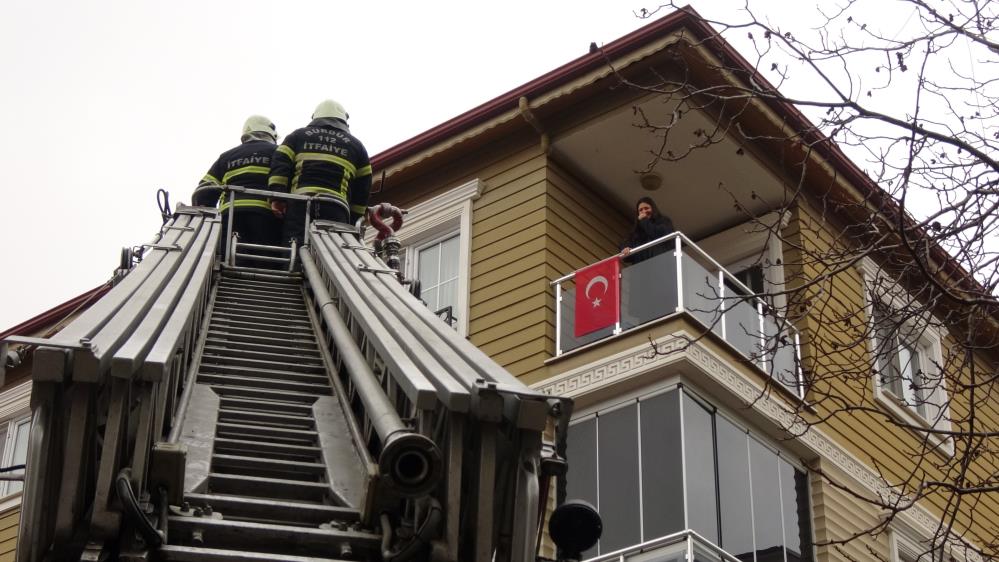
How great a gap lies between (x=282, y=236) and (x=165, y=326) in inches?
325

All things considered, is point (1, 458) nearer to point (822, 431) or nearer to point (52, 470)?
point (822, 431)

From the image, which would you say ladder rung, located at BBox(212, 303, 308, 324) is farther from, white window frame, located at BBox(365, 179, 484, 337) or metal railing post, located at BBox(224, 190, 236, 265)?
white window frame, located at BBox(365, 179, 484, 337)

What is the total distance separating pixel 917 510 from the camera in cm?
1878

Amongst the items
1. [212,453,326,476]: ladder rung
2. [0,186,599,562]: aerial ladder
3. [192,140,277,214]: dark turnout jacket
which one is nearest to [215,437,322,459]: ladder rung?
[0,186,599,562]: aerial ladder

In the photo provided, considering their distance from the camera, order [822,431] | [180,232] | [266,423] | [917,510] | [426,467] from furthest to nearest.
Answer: [917,510] < [822,431] < [180,232] < [266,423] < [426,467]

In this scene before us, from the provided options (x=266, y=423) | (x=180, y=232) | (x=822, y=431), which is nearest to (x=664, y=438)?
(x=822, y=431)

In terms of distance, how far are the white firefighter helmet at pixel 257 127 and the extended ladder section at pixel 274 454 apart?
8448 mm

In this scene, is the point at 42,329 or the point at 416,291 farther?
the point at 42,329

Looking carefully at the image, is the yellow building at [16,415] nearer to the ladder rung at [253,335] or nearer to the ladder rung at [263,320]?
the ladder rung at [263,320]

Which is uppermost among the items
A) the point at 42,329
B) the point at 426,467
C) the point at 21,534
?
the point at 42,329

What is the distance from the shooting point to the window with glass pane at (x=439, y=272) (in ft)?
63.5

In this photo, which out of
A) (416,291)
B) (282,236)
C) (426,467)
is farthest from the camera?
(282,236)

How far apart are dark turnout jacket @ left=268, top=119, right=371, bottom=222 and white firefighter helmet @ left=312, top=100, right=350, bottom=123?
0.10 meters

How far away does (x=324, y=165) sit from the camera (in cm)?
1477
